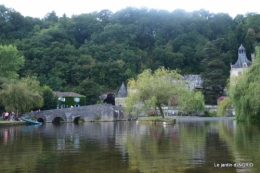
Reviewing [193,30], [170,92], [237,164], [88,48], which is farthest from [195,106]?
[237,164]

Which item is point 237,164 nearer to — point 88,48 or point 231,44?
point 88,48

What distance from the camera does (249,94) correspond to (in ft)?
97.8

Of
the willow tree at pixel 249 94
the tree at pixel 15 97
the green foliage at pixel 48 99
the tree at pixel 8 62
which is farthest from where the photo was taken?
the tree at pixel 8 62

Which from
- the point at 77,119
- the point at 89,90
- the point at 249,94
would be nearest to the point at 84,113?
the point at 77,119

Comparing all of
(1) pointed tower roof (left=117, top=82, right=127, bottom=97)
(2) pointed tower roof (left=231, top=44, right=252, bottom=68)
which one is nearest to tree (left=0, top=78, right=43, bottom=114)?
(1) pointed tower roof (left=117, top=82, right=127, bottom=97)

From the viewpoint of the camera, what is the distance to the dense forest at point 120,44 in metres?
79.3

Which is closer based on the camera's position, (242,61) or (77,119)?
(77,119)

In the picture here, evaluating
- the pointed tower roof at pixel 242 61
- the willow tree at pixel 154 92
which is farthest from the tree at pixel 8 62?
the pointed tower roof at pixel 242 61

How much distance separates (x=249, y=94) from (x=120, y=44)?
213 feet

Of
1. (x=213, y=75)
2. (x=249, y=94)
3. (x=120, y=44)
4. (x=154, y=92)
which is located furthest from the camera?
(x=120, y=44)

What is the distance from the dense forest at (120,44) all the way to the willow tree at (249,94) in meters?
41.7

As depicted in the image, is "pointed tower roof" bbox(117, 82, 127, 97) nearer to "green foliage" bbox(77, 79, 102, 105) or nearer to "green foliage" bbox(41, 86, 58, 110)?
"green foliage" bbox(77, 79, 102, 105)

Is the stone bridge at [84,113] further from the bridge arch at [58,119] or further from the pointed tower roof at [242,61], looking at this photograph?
the pointed tower roof at [242,61]

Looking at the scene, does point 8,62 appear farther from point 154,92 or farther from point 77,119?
point 154,92
